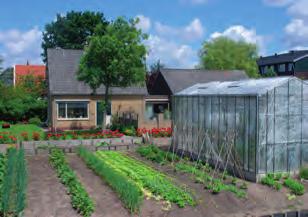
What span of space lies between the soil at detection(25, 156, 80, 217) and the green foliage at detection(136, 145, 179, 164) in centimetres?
453

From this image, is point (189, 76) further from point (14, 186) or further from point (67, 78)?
point (14, 186)

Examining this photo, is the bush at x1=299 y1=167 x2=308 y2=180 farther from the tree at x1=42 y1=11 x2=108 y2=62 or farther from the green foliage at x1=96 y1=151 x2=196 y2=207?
the tree at x1=42 y1=11 x2=108 y2=62

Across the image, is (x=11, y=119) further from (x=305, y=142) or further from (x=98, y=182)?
(x=305, y=142)

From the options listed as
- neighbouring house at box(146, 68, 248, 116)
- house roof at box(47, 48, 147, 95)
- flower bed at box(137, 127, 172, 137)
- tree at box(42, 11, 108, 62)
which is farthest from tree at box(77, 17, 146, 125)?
tree at box(42, 11, 108, 62)

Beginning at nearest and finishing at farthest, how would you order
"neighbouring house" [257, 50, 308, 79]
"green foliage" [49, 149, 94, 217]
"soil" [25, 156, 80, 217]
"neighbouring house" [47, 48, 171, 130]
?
"green foliage" [49, 149, 94, 217] → "soil" [25, 156, 80, 217] → "neighbouring house" [47, 48, 171, 130] → "neighbouring house" [257, 50, 308, 79]

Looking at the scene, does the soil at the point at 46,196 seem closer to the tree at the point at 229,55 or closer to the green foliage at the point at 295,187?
the green foliage at the point at 295,187

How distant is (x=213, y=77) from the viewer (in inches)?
1539

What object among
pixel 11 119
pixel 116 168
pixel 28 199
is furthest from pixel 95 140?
pixel 11 119

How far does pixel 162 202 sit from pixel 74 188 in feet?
9.23

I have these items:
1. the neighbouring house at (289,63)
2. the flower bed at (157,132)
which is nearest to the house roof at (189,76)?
the flower bed at (157,132)

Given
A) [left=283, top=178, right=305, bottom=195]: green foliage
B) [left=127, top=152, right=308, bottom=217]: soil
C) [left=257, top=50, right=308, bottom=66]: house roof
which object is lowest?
[left=127, top=152, right=308, bottom=217]: soil

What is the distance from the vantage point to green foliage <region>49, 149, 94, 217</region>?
10.5m

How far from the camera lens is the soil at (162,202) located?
1070 cm

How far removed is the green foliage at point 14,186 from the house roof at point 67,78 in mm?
13002
